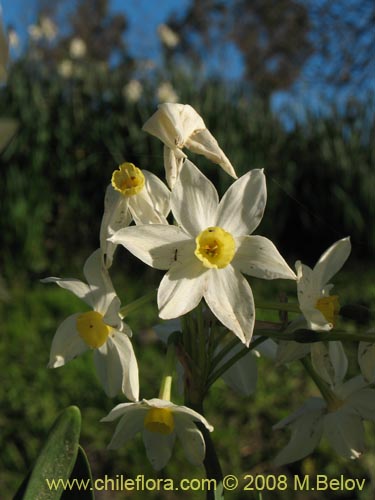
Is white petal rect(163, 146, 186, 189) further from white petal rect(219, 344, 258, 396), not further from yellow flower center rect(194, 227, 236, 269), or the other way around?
white petal rect(219, 344, 258, 396)

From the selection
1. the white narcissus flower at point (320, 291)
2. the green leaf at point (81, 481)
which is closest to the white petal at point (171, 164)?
the white narcissus flower at point (320, 291)

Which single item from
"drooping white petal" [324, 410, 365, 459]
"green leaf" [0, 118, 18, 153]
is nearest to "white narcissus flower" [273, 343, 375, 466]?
"drooping white petal" [324, 410, 365, 459]

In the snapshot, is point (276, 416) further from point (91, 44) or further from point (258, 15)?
point (91, 44)

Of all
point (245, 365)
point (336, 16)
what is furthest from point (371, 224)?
point (336, 16)

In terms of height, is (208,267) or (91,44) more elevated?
(208,267)

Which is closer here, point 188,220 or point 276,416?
point 188,220

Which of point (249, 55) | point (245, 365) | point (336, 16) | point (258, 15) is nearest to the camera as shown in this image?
point (245, 365)

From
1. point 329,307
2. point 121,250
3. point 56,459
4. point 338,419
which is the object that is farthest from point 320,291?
point 121,250
